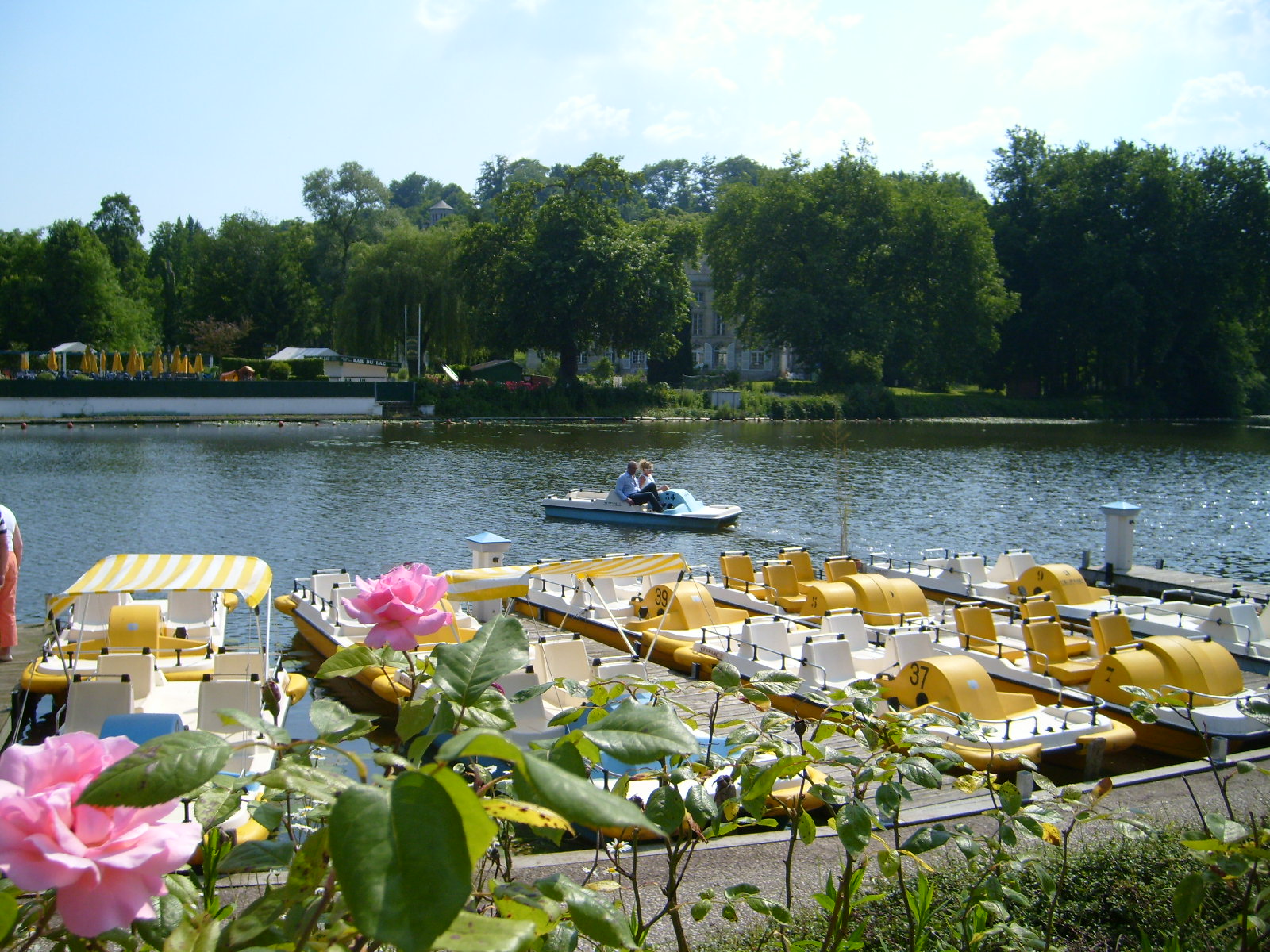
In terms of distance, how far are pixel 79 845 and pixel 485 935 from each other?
460 millimetres

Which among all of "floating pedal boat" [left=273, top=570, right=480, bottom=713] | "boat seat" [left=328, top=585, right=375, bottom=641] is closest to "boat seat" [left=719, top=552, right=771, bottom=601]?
"floating pedal boat" [left=273, top=570, right=480, bottom=713]

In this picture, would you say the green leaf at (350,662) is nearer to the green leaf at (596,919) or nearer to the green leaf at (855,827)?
the green leaf at (596,919)

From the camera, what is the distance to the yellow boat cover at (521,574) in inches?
525

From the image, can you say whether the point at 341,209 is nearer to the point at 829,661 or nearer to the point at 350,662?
the point at 829,661

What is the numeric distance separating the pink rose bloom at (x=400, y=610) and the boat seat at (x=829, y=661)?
9.91 m

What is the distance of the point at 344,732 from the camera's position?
168 cm

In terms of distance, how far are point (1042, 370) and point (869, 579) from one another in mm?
70559

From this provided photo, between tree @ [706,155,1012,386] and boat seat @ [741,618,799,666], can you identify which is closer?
boat seat @ [741,618,799,666]

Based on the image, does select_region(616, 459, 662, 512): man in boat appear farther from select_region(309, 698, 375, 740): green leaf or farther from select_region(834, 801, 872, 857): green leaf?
select_region(309, 698, 375, 740): green leaf

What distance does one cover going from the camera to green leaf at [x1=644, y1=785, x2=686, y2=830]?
86.2 inches

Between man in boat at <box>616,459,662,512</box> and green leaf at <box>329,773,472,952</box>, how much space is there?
26.8m

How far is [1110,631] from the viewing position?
13.0 meters

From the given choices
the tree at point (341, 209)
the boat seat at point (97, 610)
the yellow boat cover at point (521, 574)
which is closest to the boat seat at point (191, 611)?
the boat seat at point (97, 610)

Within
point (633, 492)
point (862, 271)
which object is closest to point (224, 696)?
point (633, 492)
